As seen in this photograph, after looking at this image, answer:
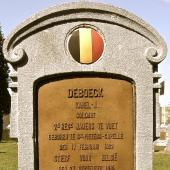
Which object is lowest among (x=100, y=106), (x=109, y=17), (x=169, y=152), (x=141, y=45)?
(x=169, y=152)

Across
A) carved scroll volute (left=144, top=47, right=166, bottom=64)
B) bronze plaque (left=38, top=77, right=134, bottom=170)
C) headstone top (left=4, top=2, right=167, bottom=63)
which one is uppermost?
headstone top (left=4, top=2, right=167, bottom=63)

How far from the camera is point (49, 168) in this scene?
17.6 feet

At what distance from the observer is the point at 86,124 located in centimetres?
538

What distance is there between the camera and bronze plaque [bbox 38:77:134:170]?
17.6ft

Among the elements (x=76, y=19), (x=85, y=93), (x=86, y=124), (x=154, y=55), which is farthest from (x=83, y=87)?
(x=154, y=55)

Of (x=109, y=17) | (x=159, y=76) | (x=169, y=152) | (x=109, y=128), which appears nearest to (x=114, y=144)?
(x=109, y=128)

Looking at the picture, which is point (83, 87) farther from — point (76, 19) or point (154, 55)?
point (154, 55)

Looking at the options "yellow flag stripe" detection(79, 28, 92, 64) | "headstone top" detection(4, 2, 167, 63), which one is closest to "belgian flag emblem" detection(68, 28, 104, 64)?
"yellow flag stripe" detection(79, 28, 92, 64)

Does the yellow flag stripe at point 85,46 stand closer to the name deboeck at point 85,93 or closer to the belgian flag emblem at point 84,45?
the belgian flag emblem at point 84,45

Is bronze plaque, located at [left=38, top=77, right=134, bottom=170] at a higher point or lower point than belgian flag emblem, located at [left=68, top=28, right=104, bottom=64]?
lower

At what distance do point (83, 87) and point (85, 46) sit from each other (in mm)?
490

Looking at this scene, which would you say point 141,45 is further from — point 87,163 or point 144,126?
point 87,163

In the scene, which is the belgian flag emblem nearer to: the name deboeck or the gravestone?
the gravestone

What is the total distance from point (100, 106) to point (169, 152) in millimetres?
13852
